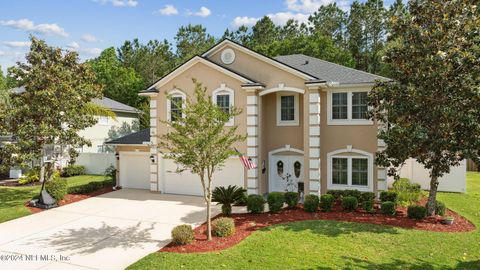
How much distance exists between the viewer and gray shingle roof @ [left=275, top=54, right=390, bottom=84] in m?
16.5

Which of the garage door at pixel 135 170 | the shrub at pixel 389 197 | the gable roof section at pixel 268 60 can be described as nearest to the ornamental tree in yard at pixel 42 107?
the garage door at pixel 135 170

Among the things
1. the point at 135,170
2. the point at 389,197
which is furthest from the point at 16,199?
the point at 389,197

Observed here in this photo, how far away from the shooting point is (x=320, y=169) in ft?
55.9

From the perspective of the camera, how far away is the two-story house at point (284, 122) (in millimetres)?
16297

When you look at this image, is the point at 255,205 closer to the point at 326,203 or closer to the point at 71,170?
the point at 326,203

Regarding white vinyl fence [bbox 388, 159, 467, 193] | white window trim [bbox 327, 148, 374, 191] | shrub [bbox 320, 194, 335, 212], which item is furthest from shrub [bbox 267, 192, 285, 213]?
white vinyl fence [bbox 388, 159, 467, 193]

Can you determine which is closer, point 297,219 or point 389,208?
point 297,219

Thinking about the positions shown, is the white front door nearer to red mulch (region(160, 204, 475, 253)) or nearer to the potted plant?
red mulch (region(160, 204, 475, 253))

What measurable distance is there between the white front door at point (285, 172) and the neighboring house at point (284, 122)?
0.05 meters

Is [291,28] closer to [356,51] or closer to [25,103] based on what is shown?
[356,51]

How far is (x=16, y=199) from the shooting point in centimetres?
1802

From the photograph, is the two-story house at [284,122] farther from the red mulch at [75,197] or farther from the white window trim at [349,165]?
the red mulch at [75,197]

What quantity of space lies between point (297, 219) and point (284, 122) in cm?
622

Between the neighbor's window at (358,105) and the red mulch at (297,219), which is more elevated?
the neighbor's window at (358,105)
